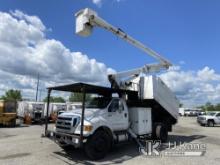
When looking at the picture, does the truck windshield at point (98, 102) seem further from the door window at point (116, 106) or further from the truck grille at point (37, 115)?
the truck grille at point (37, 115)

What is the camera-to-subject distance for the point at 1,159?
866 cm

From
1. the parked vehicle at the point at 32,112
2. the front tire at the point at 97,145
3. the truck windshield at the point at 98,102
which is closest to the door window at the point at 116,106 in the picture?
the truck windshield at the point at 98,102

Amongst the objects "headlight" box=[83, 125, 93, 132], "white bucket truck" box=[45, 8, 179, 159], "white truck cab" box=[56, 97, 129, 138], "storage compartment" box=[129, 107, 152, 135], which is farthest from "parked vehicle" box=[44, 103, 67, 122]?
"headlight" box=[83, 125, 93, 132]

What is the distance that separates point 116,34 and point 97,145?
516 centimetres

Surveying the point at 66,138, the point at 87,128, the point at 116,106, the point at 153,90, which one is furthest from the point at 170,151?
the point at 66,138

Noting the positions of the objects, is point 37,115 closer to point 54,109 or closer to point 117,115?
point 54,109

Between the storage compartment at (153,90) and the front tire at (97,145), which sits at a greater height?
the storage compartment at (153,90)

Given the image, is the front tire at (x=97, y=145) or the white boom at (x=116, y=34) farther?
the white boom at (x=116, y=34)

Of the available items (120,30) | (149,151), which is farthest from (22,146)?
(120,30)

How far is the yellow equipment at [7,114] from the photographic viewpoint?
2247 cm

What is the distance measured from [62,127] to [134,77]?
5.26 meters

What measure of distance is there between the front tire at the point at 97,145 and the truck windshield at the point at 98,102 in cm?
135

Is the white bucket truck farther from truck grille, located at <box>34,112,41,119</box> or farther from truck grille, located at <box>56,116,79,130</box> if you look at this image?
truck grille, located at <box>34,112,41,119</box>

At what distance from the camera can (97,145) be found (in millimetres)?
8930
